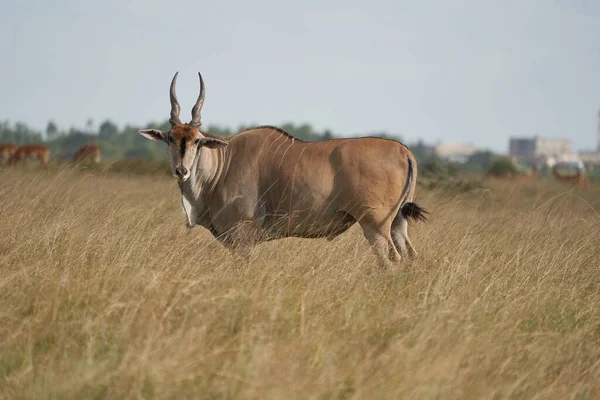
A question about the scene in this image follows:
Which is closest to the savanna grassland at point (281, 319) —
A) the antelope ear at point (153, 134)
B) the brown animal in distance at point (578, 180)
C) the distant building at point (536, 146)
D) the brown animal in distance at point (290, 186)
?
the brown animal in distance at point (290, 186)

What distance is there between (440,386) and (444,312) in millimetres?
845

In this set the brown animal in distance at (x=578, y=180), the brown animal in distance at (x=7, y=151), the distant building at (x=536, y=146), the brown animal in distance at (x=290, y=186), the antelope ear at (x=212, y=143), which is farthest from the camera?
the distant building at (x=536, y=146)

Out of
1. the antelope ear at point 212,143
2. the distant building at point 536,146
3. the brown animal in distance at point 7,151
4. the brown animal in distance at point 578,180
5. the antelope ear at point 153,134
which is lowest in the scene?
the distant building at point 536,146

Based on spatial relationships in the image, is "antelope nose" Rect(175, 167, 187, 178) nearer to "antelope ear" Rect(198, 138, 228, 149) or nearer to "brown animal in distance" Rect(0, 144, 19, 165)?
"antelope ear" Rect(198, 138, 228, 149)

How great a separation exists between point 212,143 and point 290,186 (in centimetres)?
73

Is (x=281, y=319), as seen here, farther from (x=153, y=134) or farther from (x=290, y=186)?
(x=153, y=134)

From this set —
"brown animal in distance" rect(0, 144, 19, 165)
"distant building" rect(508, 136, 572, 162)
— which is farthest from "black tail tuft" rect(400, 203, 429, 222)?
"distant building" rect(508, 136, 572, 162)

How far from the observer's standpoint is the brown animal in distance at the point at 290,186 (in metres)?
6.87

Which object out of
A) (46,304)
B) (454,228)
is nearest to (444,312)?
(46,304)

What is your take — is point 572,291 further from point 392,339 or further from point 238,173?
point 238,173

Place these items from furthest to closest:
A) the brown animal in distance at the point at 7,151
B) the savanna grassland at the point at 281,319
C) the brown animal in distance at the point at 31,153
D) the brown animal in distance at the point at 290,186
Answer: the brown animal in distance at the point at 7,151 → the brown animal in distance at the point at 31,153 → the brown animal in distance at the point at 290,186 → the savanna grassland at the point at 281,319

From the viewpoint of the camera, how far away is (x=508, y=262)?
6.46m

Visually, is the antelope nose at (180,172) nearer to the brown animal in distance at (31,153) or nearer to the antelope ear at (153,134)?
the antelope ear at (153,134)

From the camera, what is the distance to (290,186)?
7.12m
